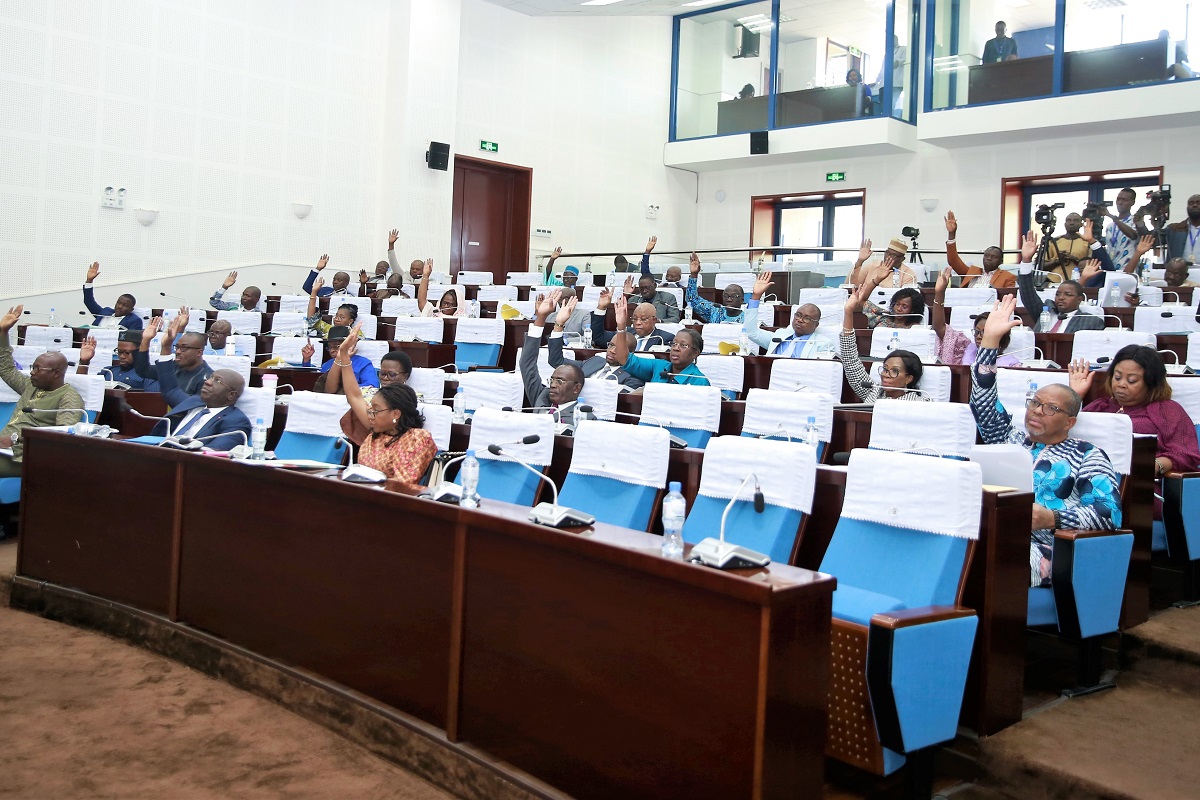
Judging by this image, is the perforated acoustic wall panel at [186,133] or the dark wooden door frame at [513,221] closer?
the perforated acoustic wall panel at [186,133]

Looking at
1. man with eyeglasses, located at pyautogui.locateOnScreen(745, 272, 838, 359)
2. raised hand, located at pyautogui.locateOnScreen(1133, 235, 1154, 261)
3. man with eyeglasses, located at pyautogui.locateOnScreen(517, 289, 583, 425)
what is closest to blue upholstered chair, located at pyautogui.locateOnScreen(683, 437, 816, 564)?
man with eyeglasses, located at pyautogui.locateOnScreen(517, 289, 583, 425)

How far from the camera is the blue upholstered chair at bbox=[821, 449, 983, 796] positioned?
206 centimetres

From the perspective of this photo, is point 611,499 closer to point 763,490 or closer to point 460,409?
point 763,490

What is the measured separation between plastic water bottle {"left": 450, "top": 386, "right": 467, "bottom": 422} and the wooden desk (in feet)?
3.79

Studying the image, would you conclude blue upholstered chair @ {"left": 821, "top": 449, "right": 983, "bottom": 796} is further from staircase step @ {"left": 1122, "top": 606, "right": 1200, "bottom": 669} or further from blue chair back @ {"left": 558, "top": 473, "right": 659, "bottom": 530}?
staircase step @ {"left": 1122, "top": 606, "right": 1200, "bottom": 669}

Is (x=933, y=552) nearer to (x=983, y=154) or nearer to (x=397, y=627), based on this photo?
(x=397, y=627)

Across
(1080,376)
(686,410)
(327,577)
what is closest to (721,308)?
(686,410)

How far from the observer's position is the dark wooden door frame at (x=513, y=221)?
1234 cm

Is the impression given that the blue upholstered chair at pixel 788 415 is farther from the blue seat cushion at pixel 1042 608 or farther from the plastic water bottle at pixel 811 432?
the blue seat cushion at pixel 1042 608

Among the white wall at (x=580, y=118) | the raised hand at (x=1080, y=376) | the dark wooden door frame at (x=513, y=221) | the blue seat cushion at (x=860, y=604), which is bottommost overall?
the blue seat cushion at (x=860, y=604)

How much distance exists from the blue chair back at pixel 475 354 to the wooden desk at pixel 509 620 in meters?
3.57

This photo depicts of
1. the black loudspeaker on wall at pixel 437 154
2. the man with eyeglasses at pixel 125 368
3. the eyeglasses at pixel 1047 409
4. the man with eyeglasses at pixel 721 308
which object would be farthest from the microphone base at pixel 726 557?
the black loudspeaker on wall at pixel 437 154

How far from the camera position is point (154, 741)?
2.56 meters

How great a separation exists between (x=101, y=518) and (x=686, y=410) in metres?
2.11
